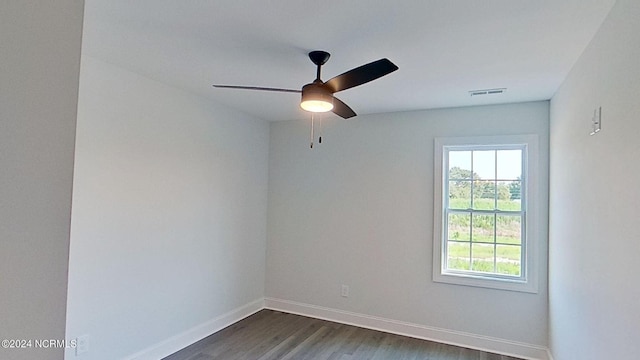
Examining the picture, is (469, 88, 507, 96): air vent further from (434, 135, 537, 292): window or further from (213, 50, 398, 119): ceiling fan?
(213, 50, 398, 119): ceiling fan

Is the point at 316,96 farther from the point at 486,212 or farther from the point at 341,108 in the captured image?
the point at 486,212

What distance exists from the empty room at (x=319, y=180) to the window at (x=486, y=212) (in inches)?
0.8

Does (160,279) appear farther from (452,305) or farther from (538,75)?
(538,75)

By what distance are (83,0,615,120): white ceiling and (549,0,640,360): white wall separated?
0.83ft

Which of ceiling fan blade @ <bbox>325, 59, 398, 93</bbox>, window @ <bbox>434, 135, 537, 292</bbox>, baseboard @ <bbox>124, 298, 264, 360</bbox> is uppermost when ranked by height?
ceiling fan blade @ <bbox>325, 59, 398, 93</bbox>

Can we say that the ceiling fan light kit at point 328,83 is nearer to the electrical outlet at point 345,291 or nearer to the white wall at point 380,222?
the white wall at point 380,222

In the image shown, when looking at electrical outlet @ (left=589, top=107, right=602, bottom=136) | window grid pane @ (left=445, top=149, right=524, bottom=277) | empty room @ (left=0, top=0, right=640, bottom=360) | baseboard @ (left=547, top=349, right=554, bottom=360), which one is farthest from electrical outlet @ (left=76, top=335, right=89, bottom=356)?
baseboard @ (left=547, top=349, right=554, bottom=360)

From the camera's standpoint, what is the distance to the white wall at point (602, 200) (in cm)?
156

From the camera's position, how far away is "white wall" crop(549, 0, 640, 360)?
1558mm

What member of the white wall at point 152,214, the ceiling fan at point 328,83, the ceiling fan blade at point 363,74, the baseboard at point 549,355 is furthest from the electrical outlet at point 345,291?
the ceiling fan blade at point 363,74

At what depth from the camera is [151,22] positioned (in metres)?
2.13

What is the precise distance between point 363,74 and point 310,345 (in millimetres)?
2738

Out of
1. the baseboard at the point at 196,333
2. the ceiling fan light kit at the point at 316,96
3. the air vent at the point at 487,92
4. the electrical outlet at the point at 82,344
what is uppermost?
the air vent at the point at 487,92

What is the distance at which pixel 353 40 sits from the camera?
7.53ft
